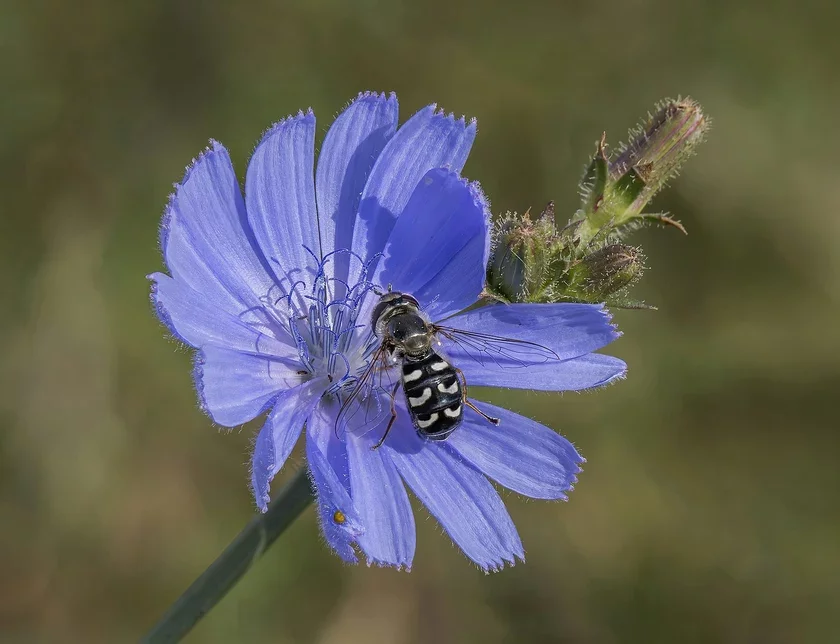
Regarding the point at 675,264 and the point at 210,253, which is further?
the point at 675,264

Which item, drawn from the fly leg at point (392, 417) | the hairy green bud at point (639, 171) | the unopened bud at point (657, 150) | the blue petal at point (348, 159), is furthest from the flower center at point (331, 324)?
the unopened bud at point (657, 150)

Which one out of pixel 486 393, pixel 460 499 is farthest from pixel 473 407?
pixel 486 393

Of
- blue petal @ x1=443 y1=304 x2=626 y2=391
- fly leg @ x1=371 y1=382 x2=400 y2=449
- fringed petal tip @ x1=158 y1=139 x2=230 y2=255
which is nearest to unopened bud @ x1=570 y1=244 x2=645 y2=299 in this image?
blue petal @ x1=443 y1=304 x2=626 y2=391

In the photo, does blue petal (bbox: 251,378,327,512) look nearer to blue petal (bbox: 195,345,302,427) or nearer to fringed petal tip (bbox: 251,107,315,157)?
blue petal (bbox: 195,345,302,427)

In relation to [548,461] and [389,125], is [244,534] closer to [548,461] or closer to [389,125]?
[548,461]

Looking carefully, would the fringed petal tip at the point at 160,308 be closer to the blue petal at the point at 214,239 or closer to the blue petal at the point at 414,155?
the blue petal at the point at 214,239

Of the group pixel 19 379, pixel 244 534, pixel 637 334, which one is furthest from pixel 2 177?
pixel 637 334
